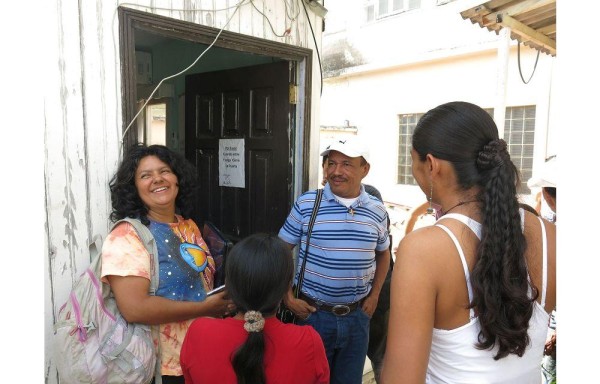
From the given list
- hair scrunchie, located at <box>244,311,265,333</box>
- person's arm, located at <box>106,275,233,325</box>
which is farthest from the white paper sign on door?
hair scrunchie, located at <box>244,311,265,333</box>

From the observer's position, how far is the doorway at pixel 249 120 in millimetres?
2729

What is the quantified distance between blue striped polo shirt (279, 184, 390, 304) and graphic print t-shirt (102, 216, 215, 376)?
62 cm

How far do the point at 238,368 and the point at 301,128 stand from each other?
6.44 ft

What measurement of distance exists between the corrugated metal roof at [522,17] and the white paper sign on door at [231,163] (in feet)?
7.55

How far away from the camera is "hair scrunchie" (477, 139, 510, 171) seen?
4.06 ft

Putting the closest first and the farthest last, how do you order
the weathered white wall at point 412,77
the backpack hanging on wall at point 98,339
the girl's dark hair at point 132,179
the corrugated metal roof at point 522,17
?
the backpack hanging on wall at point 98,339 < the girl's dark hair at point 132,179 < the corrugated metal roof at point 522,17 < the weathered white wall at point 412,77

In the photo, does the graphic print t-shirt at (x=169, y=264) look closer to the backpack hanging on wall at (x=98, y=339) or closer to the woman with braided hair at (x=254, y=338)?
the backpack hanging on wall at (x=98, y=339)

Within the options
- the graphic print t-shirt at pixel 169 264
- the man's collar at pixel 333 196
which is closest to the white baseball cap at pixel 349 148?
the man's collar at pixel 333 196

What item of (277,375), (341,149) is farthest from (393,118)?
(277,375)

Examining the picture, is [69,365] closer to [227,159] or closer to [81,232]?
[81,232]

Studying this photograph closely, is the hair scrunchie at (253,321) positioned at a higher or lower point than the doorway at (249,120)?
lower

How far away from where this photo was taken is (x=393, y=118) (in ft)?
31.2

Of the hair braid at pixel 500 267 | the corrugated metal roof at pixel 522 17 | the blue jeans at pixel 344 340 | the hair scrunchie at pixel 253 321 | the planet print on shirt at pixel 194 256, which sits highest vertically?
the corrugated metal roof at pixel 522 17

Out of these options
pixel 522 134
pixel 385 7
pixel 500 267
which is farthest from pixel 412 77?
pixel 500 267
